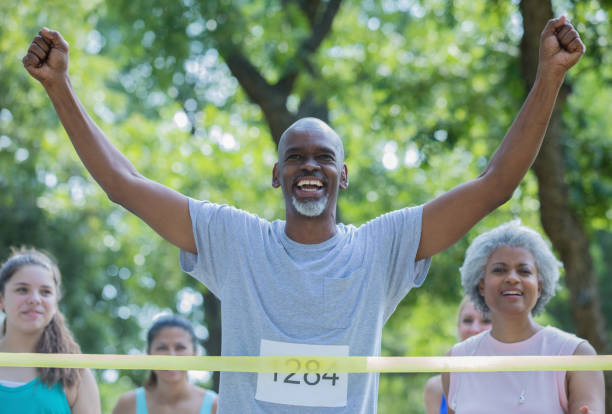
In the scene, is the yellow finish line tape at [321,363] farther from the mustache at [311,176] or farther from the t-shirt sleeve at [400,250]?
the mustache at [311,176]

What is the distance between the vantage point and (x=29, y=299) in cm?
466

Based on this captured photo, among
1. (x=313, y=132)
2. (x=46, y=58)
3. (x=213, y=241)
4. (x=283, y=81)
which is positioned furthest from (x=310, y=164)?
(x=283, y=81)

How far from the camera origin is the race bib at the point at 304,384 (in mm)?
3117

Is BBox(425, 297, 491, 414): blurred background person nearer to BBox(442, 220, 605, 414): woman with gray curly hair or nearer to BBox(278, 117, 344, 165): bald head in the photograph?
BBox(442, 220, 605, 414): woman with gray curly hair

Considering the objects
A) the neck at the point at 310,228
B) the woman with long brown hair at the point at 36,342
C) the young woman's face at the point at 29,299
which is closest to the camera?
the neck at the point at 310,228

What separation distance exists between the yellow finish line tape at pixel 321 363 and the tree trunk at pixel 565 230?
605 centimetres

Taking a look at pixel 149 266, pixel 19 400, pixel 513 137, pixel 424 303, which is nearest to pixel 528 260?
pixel 513 137

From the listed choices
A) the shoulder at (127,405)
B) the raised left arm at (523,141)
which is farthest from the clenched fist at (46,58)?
the shoulder at (127,405)

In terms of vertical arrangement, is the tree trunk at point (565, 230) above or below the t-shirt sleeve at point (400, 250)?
above

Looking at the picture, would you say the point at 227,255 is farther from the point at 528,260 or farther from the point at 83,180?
the point at 83,180

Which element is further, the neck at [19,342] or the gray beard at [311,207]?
the neck at [19,342]

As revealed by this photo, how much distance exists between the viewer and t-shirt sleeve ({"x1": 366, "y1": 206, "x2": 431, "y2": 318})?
3.30m

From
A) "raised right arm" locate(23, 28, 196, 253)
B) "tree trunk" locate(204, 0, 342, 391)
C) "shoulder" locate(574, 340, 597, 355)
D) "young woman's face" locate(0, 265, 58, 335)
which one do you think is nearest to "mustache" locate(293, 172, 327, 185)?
"raised right arm" locate(23, 28, 196, 253)

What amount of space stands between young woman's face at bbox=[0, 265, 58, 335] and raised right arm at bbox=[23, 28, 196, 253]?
161cm
